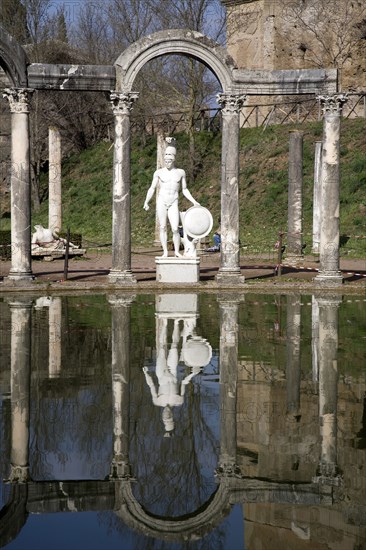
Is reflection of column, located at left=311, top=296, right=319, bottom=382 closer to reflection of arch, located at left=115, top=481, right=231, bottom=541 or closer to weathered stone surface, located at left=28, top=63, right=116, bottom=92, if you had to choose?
reflection of arch, located at left=115, top=481, right=231, bottom=541

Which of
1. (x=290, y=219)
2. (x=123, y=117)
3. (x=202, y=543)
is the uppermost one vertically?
(x=123, y=117)

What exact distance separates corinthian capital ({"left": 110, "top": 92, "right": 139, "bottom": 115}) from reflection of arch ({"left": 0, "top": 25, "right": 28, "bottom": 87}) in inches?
71.2

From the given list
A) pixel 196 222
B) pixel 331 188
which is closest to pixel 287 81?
pixel 331 188

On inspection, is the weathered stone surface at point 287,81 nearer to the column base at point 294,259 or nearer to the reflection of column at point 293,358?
the reflection of column at point 293,358

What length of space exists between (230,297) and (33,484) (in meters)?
12.1

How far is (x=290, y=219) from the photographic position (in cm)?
2706

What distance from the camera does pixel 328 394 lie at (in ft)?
29.5

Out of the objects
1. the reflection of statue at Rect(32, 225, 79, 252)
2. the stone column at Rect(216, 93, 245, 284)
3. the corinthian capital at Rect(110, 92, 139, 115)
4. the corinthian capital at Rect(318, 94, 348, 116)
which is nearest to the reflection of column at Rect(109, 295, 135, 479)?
the stone column at Rect(216, 93, 245, 284)

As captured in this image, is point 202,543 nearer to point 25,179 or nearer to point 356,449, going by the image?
point 356,449

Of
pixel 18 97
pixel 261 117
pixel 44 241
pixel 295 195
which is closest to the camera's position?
pixel 18 97

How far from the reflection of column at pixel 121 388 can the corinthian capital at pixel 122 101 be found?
5321 millimetres

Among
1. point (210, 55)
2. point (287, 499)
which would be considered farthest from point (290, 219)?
point (287, 499)

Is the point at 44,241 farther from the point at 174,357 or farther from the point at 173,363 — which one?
the point at 173,363

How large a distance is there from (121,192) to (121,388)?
35.9ft
